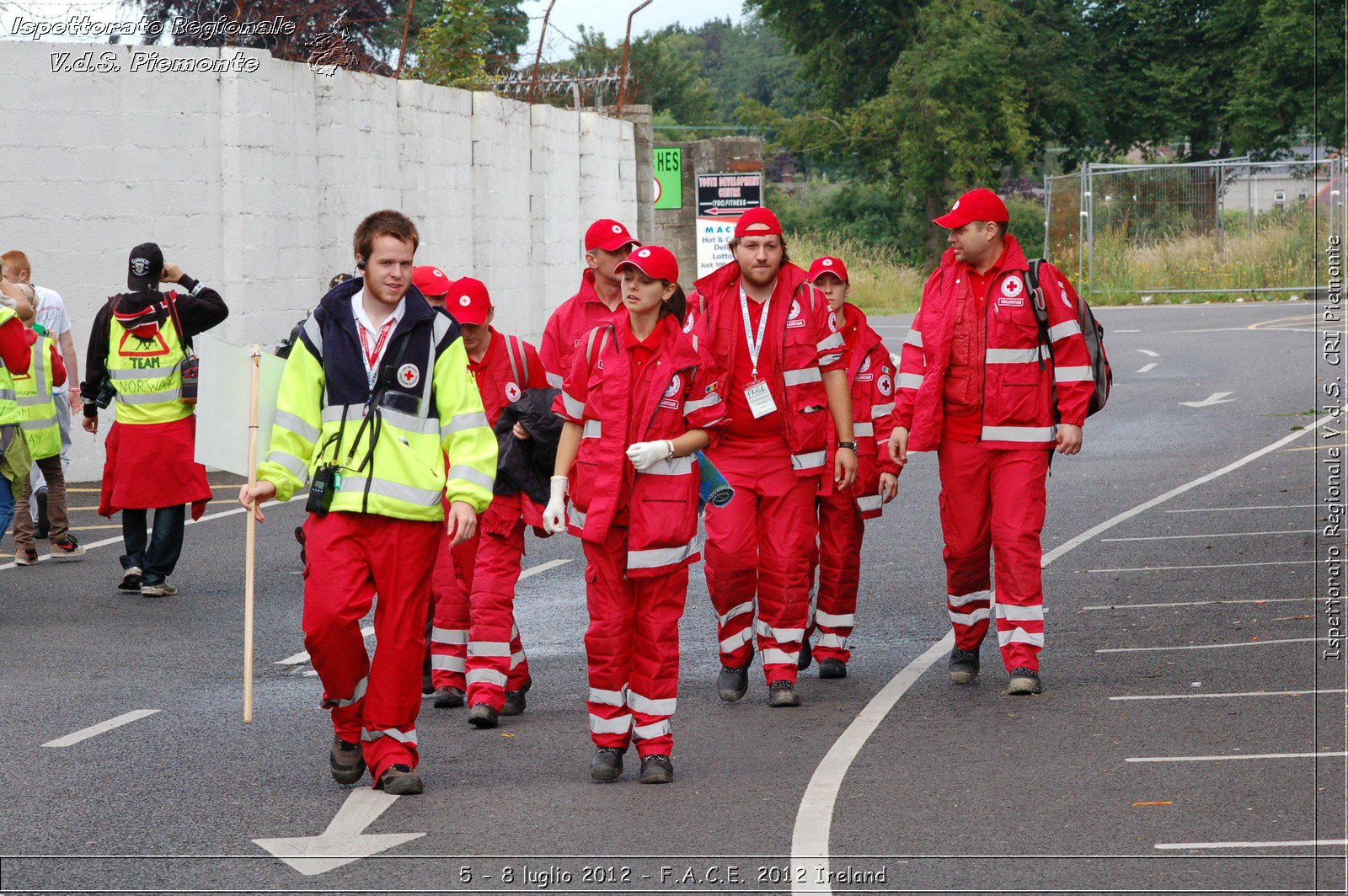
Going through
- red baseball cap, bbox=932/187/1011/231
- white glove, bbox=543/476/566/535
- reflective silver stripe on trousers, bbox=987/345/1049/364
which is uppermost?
red baseball cap, bbox=932/187/1011/231

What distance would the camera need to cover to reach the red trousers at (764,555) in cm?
798

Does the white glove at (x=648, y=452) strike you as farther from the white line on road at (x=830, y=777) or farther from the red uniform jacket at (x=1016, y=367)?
the red uniform jacket at (x=1016, y=367)

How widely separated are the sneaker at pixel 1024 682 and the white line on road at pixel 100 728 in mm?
3992

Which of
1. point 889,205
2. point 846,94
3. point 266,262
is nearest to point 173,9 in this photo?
point 266,262

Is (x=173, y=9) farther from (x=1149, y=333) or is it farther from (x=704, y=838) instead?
(x=704, y=838)

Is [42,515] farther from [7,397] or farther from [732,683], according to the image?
[732,683]

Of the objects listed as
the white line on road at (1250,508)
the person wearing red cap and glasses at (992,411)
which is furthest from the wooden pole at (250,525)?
the white line on road at (1250,508)

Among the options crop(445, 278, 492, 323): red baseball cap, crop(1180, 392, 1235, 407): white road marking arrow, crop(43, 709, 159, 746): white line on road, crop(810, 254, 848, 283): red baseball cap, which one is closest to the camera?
crop(43, 709, 159, 746): white line on road

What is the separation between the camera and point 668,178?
29.8 m

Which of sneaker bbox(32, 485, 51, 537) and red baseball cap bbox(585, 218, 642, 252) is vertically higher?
red baseball cap bbox(585, 218, 642, 252)

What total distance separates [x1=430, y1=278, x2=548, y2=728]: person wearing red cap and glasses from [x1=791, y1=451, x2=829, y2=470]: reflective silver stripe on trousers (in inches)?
49.2

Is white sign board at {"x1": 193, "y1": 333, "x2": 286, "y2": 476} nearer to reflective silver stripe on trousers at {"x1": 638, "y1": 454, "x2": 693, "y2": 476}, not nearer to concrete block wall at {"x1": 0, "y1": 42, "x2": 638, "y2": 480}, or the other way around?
reflective silver stripe on trousers at {"x1": 638, "y1": 454, "x2": 693, "y2": 476}

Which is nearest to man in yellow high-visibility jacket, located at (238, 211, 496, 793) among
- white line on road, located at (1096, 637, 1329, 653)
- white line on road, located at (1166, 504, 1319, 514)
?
white line on road, located at (1096, 637, 1329, 653)

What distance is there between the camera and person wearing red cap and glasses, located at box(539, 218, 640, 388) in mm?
7895
